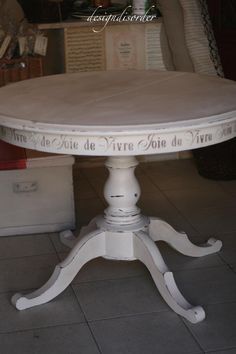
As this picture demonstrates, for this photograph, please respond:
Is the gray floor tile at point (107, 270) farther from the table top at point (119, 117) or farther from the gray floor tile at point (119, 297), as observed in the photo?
the table top at point (119, 117)

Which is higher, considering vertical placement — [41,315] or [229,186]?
[41,315]

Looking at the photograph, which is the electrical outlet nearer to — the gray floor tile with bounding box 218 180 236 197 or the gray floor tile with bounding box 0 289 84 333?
the gray floor tile with bounding box 0 289 84 333

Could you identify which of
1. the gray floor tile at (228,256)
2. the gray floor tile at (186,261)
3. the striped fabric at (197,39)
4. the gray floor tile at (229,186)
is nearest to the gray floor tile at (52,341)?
the gray floor tile at (186,261)

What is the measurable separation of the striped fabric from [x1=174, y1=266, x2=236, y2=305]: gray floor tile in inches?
51.2

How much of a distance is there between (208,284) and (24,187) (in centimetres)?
91

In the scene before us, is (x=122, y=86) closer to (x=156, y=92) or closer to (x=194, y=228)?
(x=156, y=92)

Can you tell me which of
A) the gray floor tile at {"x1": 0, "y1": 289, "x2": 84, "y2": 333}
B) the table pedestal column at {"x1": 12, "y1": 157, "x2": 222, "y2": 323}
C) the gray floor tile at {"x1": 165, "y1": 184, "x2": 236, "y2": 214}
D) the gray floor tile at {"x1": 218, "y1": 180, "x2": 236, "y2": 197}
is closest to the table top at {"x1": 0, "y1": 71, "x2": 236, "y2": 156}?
the table pedestal column at {"x1": 12, "y1": 157, "x2": 222, "y2": 323}

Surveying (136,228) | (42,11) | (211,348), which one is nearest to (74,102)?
(136,228)

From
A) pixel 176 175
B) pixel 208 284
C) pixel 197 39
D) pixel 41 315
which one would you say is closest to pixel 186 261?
pixel 208 284

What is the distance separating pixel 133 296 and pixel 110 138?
0.72m

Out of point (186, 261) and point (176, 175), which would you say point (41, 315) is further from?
point (176, 175)

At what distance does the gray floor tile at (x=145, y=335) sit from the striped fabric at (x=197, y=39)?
1.66 meters

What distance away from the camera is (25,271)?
2.94 m

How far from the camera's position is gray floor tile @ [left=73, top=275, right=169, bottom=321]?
262 centimetres
